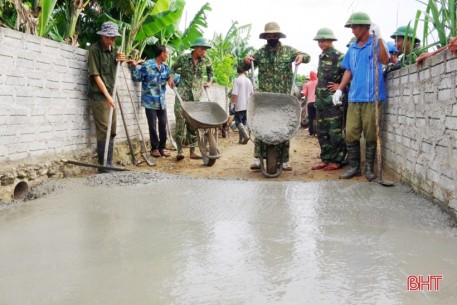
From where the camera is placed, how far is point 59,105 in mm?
5172

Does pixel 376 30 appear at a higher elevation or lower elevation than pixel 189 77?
higher

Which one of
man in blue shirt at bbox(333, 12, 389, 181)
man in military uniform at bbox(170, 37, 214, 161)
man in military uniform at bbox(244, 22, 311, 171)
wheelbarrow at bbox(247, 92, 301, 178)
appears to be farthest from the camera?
man in military uniform at bbox(170, 37, 214, 161)

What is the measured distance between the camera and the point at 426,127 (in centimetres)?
391

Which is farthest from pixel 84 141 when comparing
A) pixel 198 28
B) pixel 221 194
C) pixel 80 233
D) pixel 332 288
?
pixel 198 28

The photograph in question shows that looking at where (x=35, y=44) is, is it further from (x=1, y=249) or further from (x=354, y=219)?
(x=354, y=219)

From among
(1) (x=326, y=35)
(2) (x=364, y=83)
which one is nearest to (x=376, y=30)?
(2) (x=364, y=83)

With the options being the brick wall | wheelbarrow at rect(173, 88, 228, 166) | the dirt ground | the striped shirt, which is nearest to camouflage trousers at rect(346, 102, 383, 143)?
the brick wall

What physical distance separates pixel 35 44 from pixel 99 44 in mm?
1054

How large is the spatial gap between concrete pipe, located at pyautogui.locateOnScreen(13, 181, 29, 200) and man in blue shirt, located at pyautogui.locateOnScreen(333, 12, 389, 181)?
3.28 m

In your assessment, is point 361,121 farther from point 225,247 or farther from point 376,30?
point 225,247

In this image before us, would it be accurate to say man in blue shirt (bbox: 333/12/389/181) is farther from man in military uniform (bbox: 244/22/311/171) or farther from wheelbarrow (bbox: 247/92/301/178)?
man in military uniform (bbox: 244/22/311/171)

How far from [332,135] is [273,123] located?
846 millimetres

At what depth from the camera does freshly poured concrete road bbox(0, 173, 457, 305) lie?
210 centimetres

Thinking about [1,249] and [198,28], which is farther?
[198,28]
